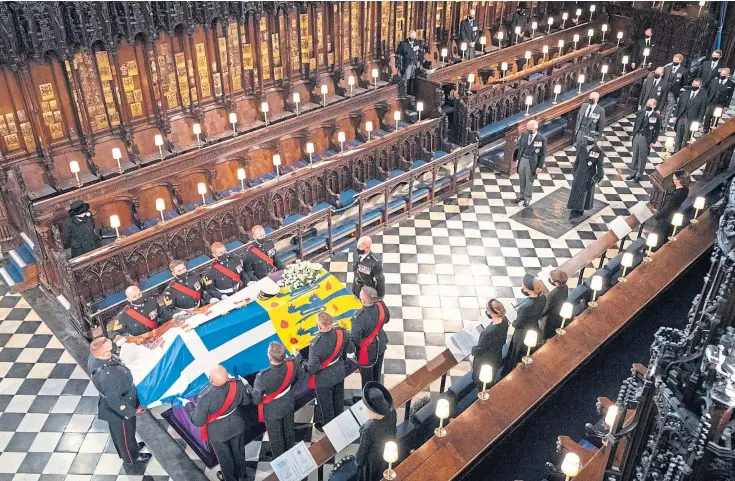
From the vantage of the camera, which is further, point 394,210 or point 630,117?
point 630,117

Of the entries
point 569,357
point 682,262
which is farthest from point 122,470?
point 682,262

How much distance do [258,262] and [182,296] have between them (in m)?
1.15

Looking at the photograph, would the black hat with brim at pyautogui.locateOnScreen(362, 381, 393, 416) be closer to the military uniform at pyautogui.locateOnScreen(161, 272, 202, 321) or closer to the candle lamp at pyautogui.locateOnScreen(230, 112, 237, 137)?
the military uniform at pyautogui.locateOnScreen(161, 272, 202, 321)

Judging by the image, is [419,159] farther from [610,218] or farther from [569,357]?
[569,357]

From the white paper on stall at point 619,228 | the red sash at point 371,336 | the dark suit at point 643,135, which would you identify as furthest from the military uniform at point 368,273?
the dark suit at point 643,135

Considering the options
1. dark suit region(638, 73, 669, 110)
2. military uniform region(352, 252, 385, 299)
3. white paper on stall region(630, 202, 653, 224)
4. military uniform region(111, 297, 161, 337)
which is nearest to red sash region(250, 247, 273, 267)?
military uniform region(352, 252, 385, 299)

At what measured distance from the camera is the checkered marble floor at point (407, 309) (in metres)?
7.66

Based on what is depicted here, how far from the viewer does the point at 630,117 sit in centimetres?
1691

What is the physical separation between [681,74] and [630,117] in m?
1.55

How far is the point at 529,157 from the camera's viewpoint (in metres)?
12.3

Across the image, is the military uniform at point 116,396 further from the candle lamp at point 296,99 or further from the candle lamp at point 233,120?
the candle lamp at point 296,99

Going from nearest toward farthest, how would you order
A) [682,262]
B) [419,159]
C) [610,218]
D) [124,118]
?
[682,262], [124,118], [610,218], [419,159]

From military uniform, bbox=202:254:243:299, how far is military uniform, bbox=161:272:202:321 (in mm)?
208

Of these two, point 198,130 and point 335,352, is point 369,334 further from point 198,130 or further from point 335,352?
point 198,130
